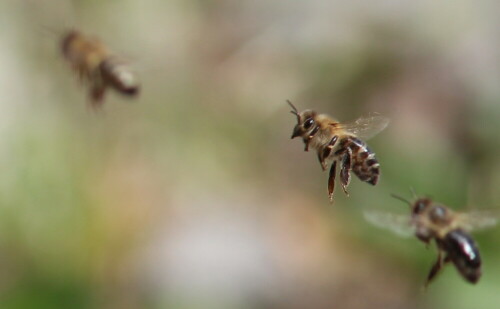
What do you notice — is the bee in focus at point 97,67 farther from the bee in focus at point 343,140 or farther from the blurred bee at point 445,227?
the blurred bee at point 445,227

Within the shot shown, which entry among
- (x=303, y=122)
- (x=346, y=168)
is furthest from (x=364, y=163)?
(x=303, y=122)

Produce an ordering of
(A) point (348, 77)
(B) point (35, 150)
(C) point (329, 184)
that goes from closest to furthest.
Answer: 1. (C) point (329, 184)
2. (B) point (35, 150)
3. (A) point (348, 77)

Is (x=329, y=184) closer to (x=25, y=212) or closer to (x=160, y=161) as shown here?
(x=25, y=212)

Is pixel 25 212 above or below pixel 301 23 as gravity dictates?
below

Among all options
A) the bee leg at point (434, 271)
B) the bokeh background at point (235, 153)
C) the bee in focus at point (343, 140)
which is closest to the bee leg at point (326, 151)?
the bee in focus at point (343, 140)

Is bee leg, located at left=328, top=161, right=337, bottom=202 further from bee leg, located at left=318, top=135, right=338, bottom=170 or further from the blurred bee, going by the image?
the blurred bee

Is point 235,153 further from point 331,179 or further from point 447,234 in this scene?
point 331,179

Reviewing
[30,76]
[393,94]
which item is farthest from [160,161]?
[393,94]
